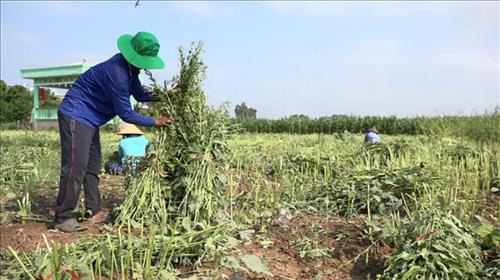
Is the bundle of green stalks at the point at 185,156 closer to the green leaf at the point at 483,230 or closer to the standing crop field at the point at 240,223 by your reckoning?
the standing crop field at the point at 240,223

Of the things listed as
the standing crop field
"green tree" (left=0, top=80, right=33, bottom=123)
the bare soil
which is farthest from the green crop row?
the bare soil

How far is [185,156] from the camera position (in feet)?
12.1

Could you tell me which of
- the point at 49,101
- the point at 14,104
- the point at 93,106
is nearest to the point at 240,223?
the point at 93,106

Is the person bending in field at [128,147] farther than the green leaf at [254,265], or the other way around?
the person bending in field at [128,147]

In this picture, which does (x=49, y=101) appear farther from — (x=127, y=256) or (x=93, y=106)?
(x=127, y=256)

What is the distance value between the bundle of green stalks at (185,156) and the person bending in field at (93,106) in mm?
274

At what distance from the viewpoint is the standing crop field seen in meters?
2.62

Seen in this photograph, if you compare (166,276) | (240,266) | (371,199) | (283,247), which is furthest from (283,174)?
(166,276)

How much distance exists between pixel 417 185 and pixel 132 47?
8.51 ft

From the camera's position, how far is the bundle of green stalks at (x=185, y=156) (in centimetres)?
355

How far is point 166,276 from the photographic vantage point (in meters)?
2.47

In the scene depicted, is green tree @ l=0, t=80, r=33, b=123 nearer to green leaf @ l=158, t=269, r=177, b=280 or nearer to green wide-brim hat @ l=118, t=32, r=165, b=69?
green wide-brim hat @ l=118, t=32, r=165, b=69

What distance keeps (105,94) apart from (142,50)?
0.50 m

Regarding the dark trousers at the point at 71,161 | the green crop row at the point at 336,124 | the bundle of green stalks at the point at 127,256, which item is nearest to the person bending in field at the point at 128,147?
the dark trousers at the point at 71,161
